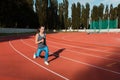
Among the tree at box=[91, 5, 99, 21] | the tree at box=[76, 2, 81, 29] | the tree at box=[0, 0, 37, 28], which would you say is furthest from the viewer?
the tree at box=[91, 5, 99, 21]

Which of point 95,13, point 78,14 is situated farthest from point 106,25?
point 95,13

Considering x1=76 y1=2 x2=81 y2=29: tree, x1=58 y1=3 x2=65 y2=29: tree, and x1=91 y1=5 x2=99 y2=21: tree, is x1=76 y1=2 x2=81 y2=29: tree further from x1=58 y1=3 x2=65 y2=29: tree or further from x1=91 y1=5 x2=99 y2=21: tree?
x1=91 y1=5 x2=99 y2=21: tree

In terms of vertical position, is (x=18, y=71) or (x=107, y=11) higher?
(x=107, y=11)

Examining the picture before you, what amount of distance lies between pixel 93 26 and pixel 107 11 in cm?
1776

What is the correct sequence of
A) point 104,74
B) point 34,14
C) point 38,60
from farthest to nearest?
point 34,14 < point 38,60 < point 104,74

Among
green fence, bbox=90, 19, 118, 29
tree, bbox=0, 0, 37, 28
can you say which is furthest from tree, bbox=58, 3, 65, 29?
green fence, bbox=90, 19, 118, 29

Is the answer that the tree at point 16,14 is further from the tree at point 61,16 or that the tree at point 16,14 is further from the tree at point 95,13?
the tree at point 95,13

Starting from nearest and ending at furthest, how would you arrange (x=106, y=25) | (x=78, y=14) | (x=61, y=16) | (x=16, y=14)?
(x=16, y=14) < (x=106, y=25) < (x=61, y=16) < (x=78, y=14)

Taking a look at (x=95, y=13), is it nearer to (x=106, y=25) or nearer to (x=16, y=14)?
(x=106, y=25)

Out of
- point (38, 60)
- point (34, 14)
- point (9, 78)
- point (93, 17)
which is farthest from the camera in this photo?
point (93, 17)

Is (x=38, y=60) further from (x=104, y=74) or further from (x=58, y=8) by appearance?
(x=58, y=8)

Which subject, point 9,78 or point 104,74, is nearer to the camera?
point 9,78

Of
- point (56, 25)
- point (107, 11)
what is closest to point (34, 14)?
point (56, 25)

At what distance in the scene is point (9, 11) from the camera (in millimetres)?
53688
